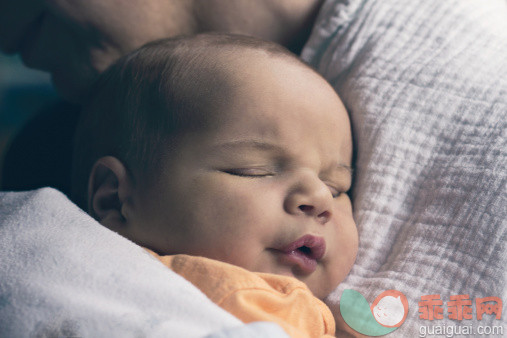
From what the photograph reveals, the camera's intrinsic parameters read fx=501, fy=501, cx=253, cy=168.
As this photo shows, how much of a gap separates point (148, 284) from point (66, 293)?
9 centimetres

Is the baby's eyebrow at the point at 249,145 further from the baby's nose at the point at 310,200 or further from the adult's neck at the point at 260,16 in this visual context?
the adult's neck at the point at 260,16

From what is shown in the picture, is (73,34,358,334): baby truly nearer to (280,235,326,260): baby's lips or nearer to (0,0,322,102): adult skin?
(280,235,326,260): baby's lips

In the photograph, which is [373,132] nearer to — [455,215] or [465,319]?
[455,215]

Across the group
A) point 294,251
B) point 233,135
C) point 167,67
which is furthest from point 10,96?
point 294,251

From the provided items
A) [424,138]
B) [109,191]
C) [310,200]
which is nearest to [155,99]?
[109,191]

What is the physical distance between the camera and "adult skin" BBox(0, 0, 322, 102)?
3.53ft

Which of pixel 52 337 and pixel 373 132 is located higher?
pixel 373 132

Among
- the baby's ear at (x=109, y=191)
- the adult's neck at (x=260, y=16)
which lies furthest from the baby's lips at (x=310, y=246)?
the adult's neck at (x=260, y=16)

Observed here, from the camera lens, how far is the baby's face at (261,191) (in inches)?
28.0

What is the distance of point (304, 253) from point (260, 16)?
0.56 meters

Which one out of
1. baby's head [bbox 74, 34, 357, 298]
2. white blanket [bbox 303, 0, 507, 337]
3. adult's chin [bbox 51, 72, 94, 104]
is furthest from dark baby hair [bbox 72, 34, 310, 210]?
adult's chin [bbox 51, 72, 94, 104]

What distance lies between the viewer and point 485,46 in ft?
2.91

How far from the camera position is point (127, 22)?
3.57 ft

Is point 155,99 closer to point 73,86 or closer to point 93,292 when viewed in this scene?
point 93,292
